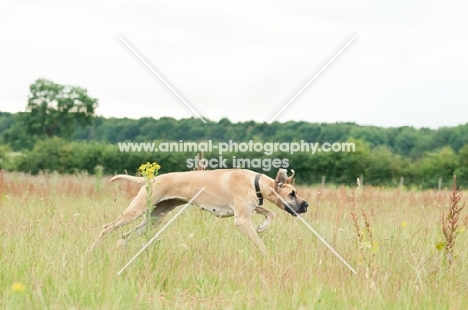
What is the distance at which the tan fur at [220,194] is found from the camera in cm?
791

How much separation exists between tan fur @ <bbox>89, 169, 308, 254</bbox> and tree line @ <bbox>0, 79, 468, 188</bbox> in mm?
19874

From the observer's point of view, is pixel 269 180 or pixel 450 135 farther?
pixel 450 135

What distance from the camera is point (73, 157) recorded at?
47.2 meters

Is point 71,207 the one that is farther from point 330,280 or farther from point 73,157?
point 73,157

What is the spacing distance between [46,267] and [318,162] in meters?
40.6

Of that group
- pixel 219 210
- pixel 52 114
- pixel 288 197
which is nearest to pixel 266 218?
pixel 288 197

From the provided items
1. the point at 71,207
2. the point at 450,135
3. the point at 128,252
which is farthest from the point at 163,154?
the point at 450,135

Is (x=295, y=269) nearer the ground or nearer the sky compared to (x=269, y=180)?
nearer the ground

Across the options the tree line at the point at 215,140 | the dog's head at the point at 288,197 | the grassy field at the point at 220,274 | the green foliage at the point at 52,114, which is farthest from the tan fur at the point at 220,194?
the green foliage at the point at 52,114

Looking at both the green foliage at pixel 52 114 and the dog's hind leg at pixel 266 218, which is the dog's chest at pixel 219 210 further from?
the green foliage at pixel 52 114

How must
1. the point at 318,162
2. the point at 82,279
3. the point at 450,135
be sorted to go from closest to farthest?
the point at 82,279, the point at 318,162, the point at 450,135

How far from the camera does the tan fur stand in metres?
7.91

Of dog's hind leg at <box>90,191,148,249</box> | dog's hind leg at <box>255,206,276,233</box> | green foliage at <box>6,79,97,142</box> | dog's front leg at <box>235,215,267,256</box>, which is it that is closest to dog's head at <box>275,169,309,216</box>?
dog's hind leg at <box>255,206,276,233</box>

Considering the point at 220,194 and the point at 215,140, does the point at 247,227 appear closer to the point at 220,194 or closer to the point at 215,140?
the point at 220,194
